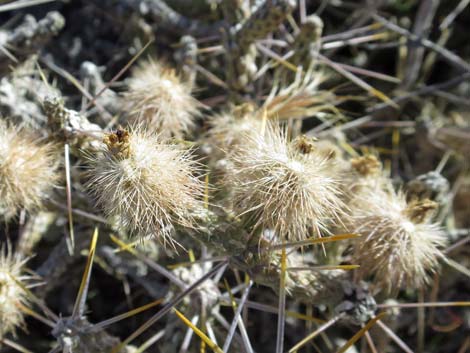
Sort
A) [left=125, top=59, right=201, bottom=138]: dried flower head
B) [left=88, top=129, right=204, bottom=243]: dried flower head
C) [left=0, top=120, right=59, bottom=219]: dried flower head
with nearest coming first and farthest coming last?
[left=88, top=129, right=204, bottom=243]: dried flower head, [left=0, top=120, right=59, bottom=219]: dried flower head, [left=125, top=59, right=201, bottom=138]: dried flower head

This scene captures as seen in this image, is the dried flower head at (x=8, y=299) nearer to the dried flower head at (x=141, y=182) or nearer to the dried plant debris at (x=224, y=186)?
the dried plant debris at (x=224, y=186)

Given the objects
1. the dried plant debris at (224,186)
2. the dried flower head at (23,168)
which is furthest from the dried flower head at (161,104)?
the dried flower head at (23,168)

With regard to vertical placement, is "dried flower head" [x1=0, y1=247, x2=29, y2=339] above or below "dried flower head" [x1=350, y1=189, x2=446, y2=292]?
below

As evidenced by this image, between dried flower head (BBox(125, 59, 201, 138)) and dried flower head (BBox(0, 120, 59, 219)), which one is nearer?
dried flower head (BBox(0, 120, 59, 219))

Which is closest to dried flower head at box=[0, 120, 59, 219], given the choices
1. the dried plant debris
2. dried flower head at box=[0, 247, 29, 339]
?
the dried plant debris

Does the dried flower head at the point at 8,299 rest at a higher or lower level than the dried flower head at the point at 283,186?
lower

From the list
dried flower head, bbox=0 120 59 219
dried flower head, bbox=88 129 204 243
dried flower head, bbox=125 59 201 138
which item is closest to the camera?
dried flower head, bbox=88 129 204 243

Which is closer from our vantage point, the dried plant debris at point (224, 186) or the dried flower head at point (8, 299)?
the dried plant debris at point (224, 186)

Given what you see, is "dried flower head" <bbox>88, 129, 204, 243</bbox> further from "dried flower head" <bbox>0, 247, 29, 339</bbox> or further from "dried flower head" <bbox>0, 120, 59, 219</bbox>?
"dried flower head" <bbox>0, 247, 29, 339</bbox>
